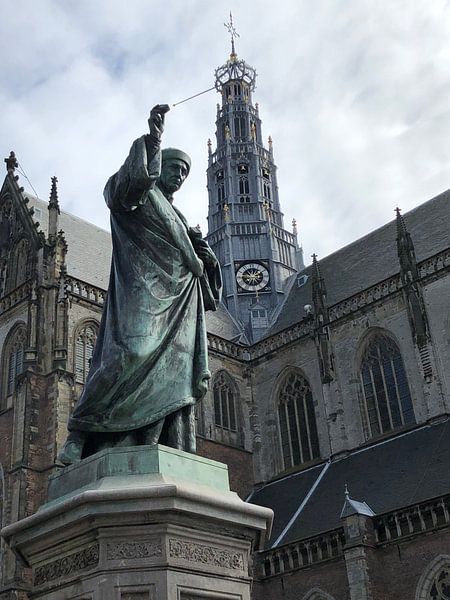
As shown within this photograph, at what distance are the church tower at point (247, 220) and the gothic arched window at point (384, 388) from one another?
780 centimetres

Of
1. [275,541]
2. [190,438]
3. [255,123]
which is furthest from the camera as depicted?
[255,123]

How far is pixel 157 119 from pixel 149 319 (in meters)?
1.44

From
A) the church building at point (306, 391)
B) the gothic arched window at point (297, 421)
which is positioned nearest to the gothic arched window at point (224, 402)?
the church building at point (306, 391)

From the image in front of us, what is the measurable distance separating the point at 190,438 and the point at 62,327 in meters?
22.6

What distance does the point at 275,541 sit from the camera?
25.2m

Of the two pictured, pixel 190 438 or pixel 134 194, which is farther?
pixel 134 194

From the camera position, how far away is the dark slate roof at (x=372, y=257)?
31766 mm

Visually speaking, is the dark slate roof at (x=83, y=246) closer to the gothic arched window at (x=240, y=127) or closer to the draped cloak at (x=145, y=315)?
the gothic arched window at (x=240, y=127)

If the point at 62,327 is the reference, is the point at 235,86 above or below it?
above

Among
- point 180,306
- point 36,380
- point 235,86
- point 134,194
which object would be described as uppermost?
point 235,86

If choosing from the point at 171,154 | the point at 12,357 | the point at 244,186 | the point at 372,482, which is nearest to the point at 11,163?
the point at 12,357

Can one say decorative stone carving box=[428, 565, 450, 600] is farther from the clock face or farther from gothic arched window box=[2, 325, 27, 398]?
the clock face

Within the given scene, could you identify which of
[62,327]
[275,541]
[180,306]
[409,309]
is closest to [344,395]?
[409,309]

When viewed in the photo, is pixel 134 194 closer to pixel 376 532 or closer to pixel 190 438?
pixel 190 438
